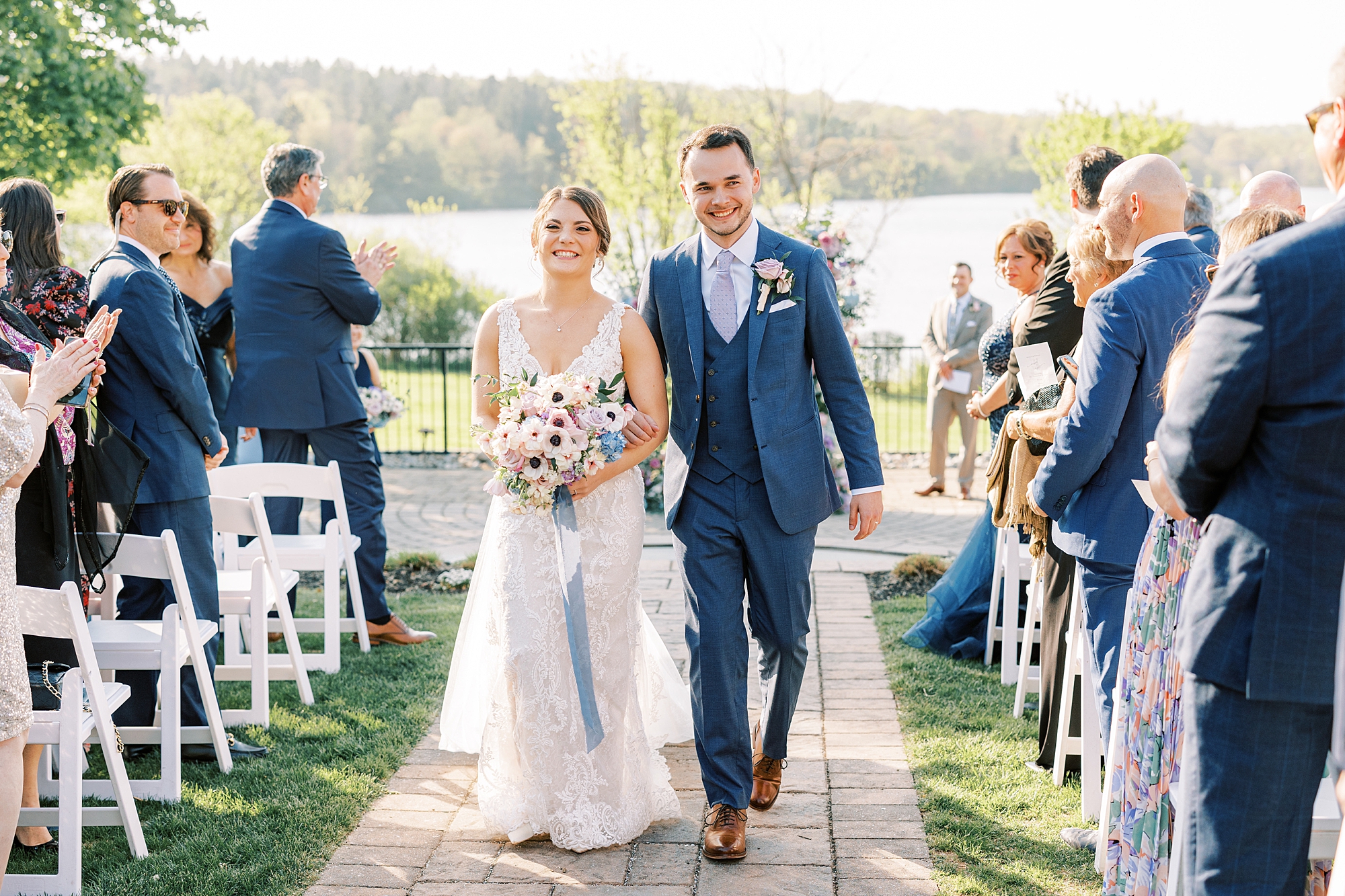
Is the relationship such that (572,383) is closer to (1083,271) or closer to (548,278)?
(548,278)

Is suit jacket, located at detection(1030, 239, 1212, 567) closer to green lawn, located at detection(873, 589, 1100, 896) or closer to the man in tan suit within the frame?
green lawn, located at detection(873, 589, 1100, 896)

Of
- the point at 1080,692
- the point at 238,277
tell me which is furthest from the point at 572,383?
the point at 238,277

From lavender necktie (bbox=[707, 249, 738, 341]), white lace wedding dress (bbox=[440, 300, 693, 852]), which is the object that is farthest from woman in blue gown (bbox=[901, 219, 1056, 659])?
white lace wedding dress (bbox=[440, 300, 693, 852])

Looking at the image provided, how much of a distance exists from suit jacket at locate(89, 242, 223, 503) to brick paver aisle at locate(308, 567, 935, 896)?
1.55m

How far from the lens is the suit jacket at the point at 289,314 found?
608cm

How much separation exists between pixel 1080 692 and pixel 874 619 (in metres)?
2.53

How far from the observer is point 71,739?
11.3ft

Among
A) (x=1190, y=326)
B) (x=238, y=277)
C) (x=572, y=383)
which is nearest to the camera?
(x=1190, y=326)

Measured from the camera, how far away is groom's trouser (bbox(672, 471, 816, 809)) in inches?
150

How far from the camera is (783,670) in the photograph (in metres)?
4.02

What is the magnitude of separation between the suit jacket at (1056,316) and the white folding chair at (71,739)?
3.54 metres

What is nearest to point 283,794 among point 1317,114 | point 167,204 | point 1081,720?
point 167,204

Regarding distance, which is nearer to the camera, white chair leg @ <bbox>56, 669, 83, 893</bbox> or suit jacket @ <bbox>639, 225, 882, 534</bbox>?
white chair leg @ <bbox>56, 669, 83, 893</bbox>

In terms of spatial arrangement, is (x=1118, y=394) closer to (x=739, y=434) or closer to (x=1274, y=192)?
(x=739, y=434)
